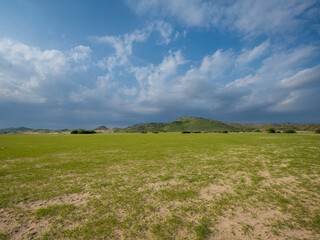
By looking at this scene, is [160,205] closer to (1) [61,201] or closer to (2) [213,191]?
(2) [213,191]

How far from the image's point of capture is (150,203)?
693 centimetres

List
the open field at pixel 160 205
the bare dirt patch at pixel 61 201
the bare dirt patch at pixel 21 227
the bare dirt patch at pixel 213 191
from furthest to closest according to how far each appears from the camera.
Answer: the bare dirt patch at pixel 213 191 → the bare dirt patch at pixel 61 201 → the open field at pixel 160 205 → the bare dirt patch at pixel 21 227

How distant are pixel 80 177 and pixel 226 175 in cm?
1175

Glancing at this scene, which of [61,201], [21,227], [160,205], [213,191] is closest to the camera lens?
[21,227]

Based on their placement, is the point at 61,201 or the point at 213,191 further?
the point at 213,191


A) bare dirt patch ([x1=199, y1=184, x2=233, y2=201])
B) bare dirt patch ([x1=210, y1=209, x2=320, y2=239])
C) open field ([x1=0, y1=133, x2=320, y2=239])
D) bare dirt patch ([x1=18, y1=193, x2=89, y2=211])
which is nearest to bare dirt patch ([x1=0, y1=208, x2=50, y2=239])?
open field ([x1=0, y1=133, x2=320, y2=239])

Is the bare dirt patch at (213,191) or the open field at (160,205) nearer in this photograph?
the open field at (160,205)

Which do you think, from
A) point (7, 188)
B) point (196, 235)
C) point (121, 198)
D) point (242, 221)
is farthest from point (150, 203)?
point (7, 188)

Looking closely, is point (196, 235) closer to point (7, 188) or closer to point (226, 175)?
point (226, 175)

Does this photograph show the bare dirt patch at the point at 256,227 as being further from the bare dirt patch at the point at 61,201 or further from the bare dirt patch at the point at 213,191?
the bare dirt patch at the point at 61,201

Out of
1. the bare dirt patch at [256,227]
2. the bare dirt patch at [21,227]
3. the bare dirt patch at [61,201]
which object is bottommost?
the bare dirt patch at [256,227]

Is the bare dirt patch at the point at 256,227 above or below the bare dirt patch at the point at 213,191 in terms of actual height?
below

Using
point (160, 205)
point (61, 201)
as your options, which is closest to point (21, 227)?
point (61, 201)

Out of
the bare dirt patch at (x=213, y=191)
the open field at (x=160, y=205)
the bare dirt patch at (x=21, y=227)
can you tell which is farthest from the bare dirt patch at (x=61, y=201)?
the bare dirt patch at (x=213, y=191)
